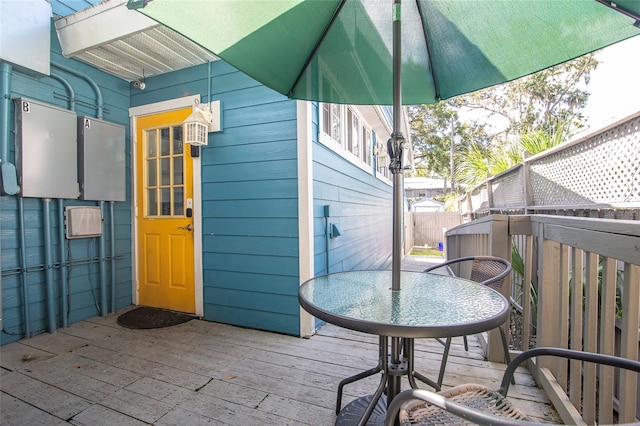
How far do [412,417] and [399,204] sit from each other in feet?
2.53

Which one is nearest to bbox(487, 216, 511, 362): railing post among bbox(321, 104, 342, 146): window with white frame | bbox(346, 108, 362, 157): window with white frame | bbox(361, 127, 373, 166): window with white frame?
bbox(321, 104, 342, 146): window with white frame

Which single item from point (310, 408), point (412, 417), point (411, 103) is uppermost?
point (411, 103)

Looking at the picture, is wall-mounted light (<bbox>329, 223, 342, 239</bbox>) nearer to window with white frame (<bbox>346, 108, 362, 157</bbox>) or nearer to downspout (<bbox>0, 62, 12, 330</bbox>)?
window with white frame (<bbox>346, 108, 362, 157</bbox>)

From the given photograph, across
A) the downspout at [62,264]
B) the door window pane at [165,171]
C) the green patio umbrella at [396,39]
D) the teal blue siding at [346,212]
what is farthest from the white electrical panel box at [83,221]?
the green patio umbrella at [396,39]

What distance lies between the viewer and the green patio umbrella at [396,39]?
1.25 meters

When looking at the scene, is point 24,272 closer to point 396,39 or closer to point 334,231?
point 334,231

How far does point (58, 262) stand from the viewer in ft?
9.35

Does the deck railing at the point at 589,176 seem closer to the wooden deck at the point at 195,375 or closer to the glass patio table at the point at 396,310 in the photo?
the wooden deck at the point at 195,375

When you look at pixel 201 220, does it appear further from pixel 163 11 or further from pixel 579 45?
pixel 579 45

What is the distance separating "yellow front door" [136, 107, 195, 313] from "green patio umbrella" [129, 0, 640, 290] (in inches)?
74.2

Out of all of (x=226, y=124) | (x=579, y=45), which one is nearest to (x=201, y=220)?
(x=226, y=124)

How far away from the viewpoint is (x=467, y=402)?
0.97 meters

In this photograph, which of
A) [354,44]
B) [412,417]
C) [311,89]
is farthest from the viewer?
[311,89]

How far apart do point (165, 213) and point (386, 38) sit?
9.00 ft
